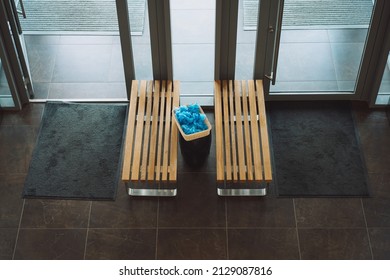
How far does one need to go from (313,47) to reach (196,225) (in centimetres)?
186

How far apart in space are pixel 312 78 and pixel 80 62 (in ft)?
6.99

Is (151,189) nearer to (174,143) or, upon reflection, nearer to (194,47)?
(174,143)

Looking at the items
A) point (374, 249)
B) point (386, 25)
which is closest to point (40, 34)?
point (386, 25)

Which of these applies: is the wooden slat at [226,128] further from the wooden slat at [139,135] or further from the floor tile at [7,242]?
the floor tile at [7,242]

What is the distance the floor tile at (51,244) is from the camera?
14.1 feet

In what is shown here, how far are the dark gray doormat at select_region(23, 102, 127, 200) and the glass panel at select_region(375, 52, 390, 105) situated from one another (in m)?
2.25

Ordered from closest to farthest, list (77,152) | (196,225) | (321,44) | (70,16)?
(196,225)
(77,152)
(321,44)
(70,16)

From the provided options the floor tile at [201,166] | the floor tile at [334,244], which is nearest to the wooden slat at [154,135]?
the floor tile at [201,166]

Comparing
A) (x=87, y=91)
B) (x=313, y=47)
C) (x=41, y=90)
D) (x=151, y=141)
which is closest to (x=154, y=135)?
(x=151, y=141)

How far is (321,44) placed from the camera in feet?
16.5

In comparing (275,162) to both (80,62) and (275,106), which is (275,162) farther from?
(80,62)

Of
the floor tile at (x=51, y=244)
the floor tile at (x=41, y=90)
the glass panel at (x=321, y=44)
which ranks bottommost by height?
the floor tile at (x=51, y=244)

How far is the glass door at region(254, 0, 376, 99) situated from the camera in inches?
182

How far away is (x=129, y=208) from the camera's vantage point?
4.54 metres
